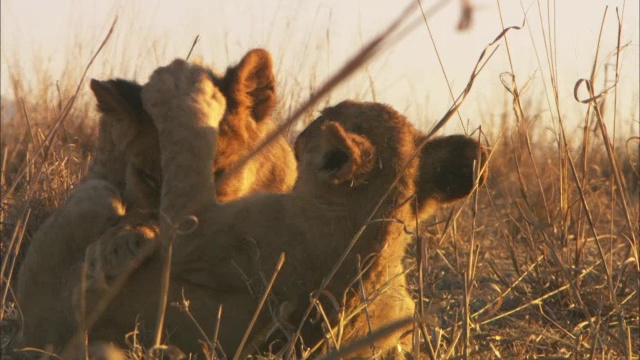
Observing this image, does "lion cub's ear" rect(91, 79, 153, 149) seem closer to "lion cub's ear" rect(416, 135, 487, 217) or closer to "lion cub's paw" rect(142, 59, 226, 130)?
"lion cub's paw" rect(142, 59, 226, 130)

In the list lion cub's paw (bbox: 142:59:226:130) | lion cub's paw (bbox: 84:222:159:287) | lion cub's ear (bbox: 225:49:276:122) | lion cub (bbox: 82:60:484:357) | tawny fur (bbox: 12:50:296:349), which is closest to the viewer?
lion cub (bbox: 82:60:484:357)

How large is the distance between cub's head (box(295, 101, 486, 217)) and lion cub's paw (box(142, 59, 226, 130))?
33cm

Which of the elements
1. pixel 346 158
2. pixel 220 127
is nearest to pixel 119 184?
pixel 220 127

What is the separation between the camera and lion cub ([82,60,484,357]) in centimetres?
301

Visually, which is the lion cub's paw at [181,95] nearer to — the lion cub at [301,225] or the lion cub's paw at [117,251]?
the lion cub at [301,225]

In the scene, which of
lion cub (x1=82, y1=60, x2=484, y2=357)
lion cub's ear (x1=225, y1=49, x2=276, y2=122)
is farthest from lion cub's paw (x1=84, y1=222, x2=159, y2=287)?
lion cub's ear (x1=225, y1=49, x2=276, y2=122)

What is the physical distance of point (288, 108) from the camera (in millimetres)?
6914

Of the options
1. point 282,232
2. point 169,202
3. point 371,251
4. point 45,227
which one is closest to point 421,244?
point 371,251

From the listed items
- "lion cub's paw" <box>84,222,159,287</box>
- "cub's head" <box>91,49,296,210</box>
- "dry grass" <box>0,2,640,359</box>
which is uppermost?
"cub's head" <box>91,49,296,210</box>

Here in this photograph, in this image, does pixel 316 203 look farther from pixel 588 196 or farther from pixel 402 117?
pixel 588 196

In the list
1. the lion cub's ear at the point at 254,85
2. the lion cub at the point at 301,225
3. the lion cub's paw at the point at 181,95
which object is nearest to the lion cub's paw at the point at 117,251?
the lion cub at the point at 301,225

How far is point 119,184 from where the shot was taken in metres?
3.68

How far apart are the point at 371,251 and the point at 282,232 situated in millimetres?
289

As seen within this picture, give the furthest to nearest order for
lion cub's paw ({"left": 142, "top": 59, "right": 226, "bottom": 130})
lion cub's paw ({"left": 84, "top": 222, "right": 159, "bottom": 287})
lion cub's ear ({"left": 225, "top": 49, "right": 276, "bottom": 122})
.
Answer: lion cub's ear ({"left": 225, "top": 49, "right": 276, "bottom": 122}) < lion cub's paw ({"left": 142, "top": 59, "right": 226, "bottom": 130}) < lion cub's paw ({"left": 84, "top": 222, "right": 159, "bottom": 287})
